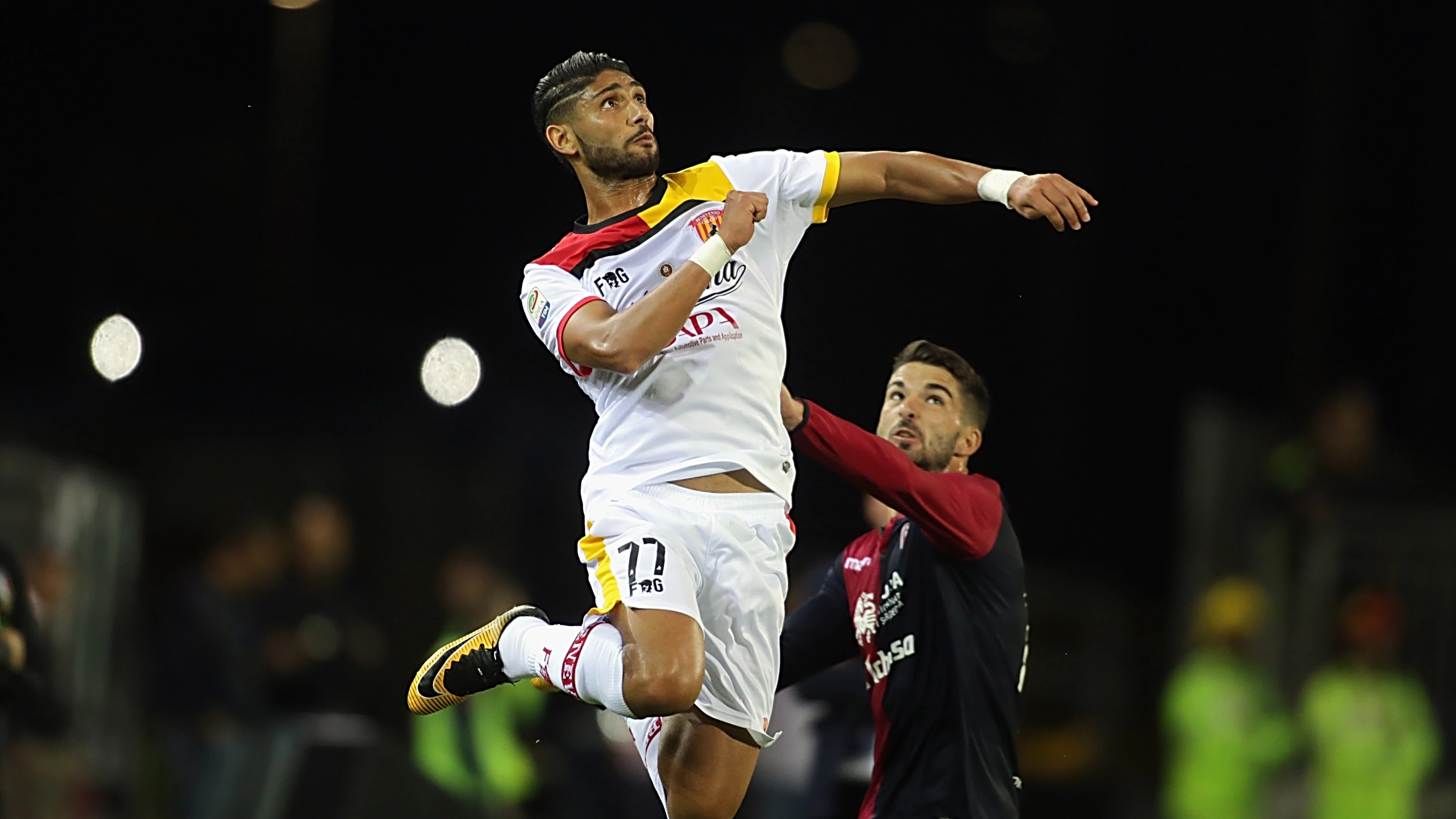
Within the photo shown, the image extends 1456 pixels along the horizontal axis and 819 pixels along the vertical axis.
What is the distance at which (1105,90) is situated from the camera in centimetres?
1877

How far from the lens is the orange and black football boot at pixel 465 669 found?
4457mm

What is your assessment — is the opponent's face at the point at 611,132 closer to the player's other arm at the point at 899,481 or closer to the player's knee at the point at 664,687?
the player's other arm at the point at 899,481

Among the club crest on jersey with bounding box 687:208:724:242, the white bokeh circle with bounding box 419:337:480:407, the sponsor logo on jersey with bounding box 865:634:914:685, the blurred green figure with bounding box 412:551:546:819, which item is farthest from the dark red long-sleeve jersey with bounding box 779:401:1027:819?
the white bokeh circle with bounding box 419:337:480:407

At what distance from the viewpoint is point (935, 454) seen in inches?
187

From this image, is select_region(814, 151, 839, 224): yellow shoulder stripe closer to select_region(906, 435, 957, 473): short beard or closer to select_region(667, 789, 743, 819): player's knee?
select_region(906, 435, 957, 473): short beard

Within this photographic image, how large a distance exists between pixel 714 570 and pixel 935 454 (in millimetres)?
928

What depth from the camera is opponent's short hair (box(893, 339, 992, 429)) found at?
4801 mm

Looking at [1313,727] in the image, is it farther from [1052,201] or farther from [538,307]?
[538,307]

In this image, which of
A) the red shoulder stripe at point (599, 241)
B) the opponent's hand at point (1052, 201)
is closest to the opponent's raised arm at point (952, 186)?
the opponent's hand at point (1052, 201)

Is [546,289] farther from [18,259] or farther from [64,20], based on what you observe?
[18,259]

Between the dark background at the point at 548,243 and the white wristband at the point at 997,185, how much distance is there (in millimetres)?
7152

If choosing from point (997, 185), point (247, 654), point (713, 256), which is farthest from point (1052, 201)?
point (247, 654)

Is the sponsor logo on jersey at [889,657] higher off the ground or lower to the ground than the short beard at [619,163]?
lower

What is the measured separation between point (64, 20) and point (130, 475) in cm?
417
